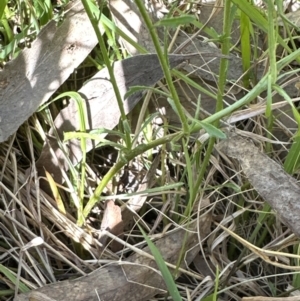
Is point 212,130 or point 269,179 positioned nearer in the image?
point 212,130

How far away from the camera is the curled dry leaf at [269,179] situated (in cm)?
83

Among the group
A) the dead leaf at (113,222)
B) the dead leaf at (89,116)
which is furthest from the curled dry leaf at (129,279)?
the dead leaf at (89,116)

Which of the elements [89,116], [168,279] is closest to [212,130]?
[168,279]

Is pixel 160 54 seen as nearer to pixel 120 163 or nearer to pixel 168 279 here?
pixel 120 163

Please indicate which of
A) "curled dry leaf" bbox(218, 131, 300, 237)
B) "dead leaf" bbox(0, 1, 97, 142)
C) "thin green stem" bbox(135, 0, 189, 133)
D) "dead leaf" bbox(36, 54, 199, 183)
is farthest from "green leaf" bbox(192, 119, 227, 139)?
"dead leaf" bbox(0, 1, 97, 142)

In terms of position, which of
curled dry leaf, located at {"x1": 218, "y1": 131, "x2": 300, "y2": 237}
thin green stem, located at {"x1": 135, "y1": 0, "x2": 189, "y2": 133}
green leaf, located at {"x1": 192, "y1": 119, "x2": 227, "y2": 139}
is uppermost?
thin green stem, located at {"x1": 135, "y1": 0, "x2": 189, "y2": 133}

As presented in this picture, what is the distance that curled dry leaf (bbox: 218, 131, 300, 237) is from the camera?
83cm

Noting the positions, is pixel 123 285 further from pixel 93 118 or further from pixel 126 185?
pixel 93 118

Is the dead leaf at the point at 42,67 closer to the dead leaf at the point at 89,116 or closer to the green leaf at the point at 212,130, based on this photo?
the dead leaf at the point at 89,116

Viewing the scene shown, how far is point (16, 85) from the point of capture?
1043 mm

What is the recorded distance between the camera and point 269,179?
2.83ft

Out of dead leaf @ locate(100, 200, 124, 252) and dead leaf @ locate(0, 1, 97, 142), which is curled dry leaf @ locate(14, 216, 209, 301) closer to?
dead leaf @ locate(100, 200, 124, 252)

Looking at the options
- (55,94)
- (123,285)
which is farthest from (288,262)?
(55,94)

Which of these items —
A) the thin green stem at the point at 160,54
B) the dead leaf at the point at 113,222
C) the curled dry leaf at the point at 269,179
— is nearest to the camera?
the thin green stem at the point at 160,54
